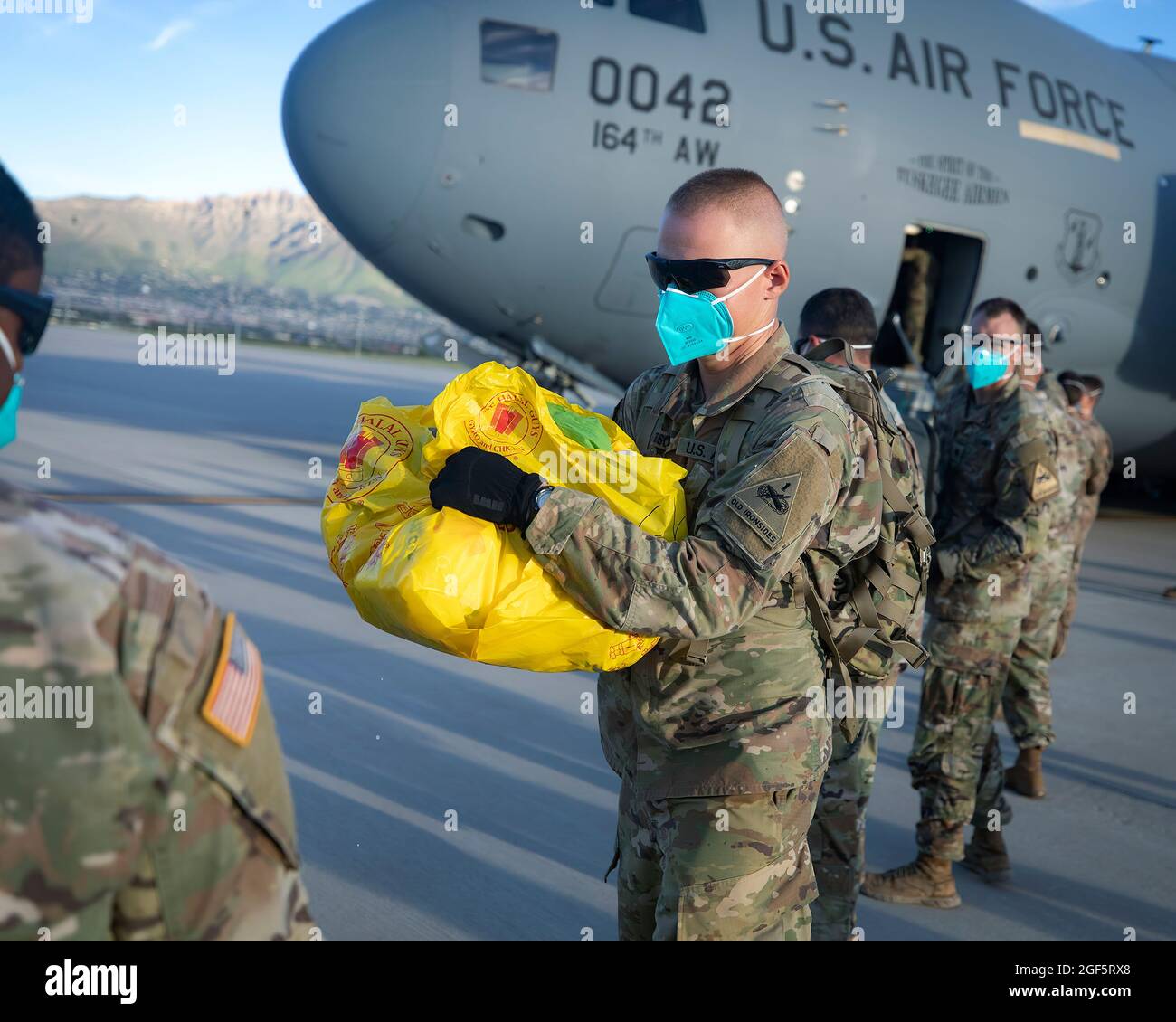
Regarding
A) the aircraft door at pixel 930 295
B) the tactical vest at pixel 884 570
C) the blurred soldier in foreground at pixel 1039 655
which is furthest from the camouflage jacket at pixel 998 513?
the aircraft door at pixel 930 295

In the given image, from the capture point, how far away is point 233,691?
100 centimetres

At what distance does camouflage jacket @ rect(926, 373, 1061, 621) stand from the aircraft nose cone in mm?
4734

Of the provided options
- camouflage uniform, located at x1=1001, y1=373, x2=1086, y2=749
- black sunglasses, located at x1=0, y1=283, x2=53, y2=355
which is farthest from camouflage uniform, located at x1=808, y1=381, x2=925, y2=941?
black sunglasses, located at x1=0, y1=283, x2=53, y2=355

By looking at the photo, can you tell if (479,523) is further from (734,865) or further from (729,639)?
(734,865)

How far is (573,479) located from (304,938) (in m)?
1.09

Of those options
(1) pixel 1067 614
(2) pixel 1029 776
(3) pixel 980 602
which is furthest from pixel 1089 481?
(3) pixel 980 602

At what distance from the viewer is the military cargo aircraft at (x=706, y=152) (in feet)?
24.6

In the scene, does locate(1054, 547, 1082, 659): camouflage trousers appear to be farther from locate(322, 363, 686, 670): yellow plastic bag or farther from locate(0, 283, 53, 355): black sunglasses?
locate(0, 283, 53, 355): black sunglasses

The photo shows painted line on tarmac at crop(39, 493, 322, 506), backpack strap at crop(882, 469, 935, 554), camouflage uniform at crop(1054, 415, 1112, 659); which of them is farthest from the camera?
painted line on tarmac at crop(39, 493, 322, 506)

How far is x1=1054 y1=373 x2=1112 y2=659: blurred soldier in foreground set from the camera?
19.7 feet

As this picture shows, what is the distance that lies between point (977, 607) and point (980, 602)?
2cm

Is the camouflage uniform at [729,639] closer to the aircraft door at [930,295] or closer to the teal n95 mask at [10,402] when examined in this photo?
the teal n95 mask at [10,402]

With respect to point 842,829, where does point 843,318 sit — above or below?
above

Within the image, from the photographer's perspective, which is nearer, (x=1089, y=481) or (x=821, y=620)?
(x=821, y=620)
